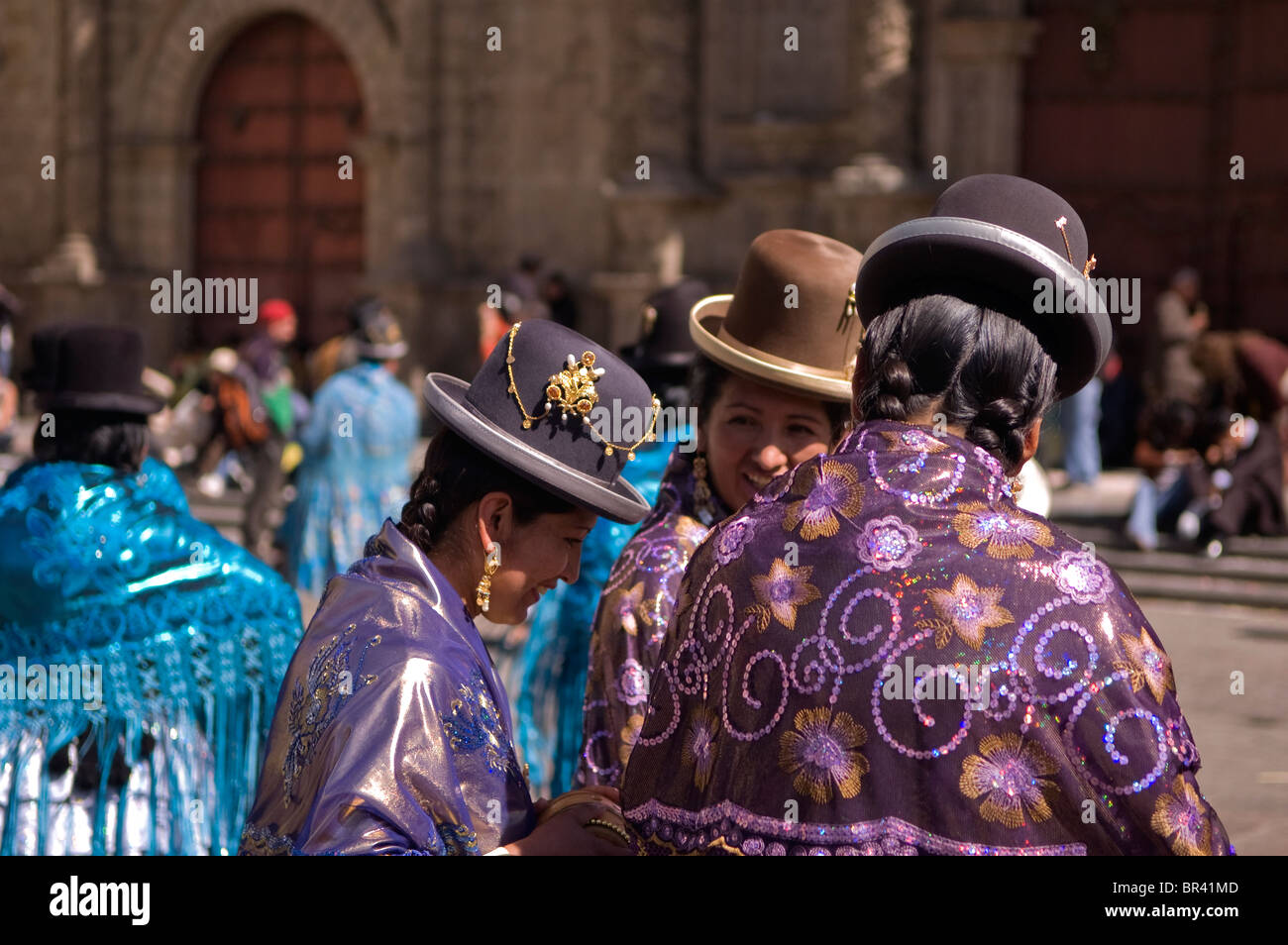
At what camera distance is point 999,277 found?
198 centimetres

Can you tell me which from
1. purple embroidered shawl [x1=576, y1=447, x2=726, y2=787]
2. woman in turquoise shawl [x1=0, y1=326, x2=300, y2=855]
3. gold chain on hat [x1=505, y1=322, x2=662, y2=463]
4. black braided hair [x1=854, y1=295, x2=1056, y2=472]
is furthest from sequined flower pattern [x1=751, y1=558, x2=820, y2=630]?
woman in turquoise shawl [x1=0, y1=326, x2=300, y2=855]

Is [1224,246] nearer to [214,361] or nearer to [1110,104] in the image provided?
[1110,104]

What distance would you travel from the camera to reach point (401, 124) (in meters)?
16.9

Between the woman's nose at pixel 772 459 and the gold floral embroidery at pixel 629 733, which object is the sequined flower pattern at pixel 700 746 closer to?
the gold floral embroidery at pixel 629 733

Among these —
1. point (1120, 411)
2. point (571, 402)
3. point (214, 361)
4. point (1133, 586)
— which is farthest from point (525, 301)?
point (571, 402)

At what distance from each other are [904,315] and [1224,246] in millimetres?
13344

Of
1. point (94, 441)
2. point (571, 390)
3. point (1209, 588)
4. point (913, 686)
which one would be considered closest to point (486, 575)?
point (571, 390)

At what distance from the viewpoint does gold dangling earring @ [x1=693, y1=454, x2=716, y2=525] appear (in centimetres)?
326

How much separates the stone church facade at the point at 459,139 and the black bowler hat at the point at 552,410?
1177 cm

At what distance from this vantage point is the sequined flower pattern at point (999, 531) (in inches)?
73.5

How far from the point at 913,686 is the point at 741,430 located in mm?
1421

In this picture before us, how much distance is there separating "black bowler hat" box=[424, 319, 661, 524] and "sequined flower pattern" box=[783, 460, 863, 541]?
0.51 metres

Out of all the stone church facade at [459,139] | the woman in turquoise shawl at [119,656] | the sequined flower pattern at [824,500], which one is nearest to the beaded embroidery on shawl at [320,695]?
the sequined flower pattern at [824,500]

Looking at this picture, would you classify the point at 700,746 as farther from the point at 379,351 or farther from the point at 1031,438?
the point at 379,351
